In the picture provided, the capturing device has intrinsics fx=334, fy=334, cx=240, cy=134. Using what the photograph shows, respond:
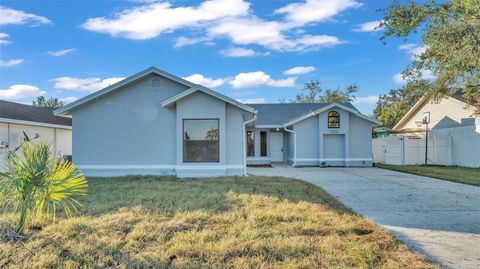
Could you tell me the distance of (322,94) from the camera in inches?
1640

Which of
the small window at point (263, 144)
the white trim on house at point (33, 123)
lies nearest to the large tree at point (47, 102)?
the white trim on house at point (33, 123)

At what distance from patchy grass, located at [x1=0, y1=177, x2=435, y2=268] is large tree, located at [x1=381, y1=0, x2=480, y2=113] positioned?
362 cm

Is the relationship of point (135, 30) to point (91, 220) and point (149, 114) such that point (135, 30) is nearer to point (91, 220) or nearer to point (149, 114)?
point (149, 114)

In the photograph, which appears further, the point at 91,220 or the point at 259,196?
the point at 259,196

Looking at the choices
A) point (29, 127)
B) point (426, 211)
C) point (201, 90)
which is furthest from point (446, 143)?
point (29, 127)

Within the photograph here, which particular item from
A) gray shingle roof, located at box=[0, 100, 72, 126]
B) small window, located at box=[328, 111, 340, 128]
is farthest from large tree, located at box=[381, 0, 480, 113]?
gray shingle roof, located at box=[0, 100, 72, 126]

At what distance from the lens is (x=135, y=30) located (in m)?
12.8

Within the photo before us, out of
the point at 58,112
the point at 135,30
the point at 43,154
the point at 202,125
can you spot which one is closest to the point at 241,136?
the point at 202,125

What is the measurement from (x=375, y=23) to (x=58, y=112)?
11.8m

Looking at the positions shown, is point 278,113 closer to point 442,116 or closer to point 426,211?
point 442,116

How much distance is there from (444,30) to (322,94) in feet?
117

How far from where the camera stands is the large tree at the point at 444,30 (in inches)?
239

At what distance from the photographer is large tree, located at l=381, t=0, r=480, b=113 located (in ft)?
19.9

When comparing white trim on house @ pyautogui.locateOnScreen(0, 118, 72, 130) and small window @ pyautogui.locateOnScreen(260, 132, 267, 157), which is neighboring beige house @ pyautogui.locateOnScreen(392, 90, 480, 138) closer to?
small window @ pyautogui.locateOnScreen(260, 132, 267, 157)
